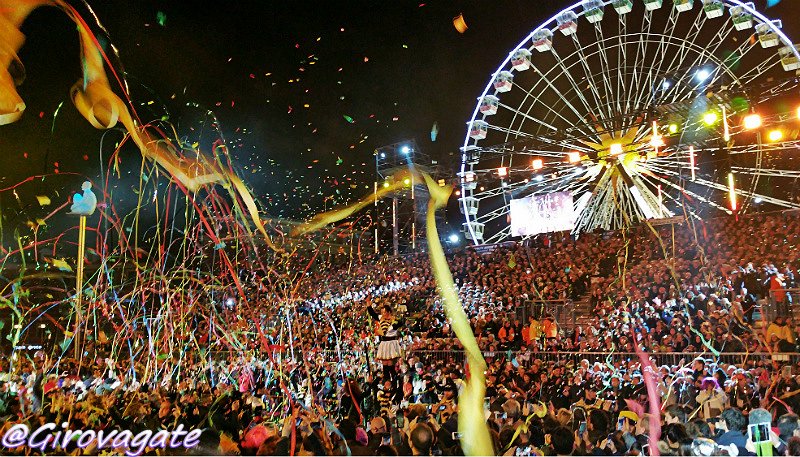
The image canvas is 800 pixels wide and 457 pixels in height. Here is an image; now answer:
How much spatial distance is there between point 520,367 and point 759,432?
481 centimetres

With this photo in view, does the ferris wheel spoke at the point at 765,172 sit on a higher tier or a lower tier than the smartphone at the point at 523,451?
higher

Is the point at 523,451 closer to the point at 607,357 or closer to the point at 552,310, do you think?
the point at 607,357

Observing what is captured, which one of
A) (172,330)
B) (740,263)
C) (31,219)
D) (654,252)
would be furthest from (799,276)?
(31,219)

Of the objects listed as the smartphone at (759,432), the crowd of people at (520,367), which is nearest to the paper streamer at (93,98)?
the crowd of people at (520,367)

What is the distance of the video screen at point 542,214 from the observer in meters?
18.8

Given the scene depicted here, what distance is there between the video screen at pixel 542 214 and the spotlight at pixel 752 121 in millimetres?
6669

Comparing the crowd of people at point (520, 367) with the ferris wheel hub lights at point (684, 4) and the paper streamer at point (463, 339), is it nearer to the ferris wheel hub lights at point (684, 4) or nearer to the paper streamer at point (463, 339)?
the paper streamer at point (463, 339)

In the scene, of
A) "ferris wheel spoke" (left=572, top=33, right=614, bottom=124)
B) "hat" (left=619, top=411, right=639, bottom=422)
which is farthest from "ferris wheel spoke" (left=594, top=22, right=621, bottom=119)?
"hat" (left=619, top=411, right=639, bottom=422)

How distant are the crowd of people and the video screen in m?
2.04

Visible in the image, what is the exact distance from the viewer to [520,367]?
991 centimetres

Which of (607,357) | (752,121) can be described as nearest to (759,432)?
(607,357)

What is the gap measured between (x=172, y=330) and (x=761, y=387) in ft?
40.6

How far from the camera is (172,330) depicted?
15.5 metres

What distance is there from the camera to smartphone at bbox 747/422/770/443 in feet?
17.1
